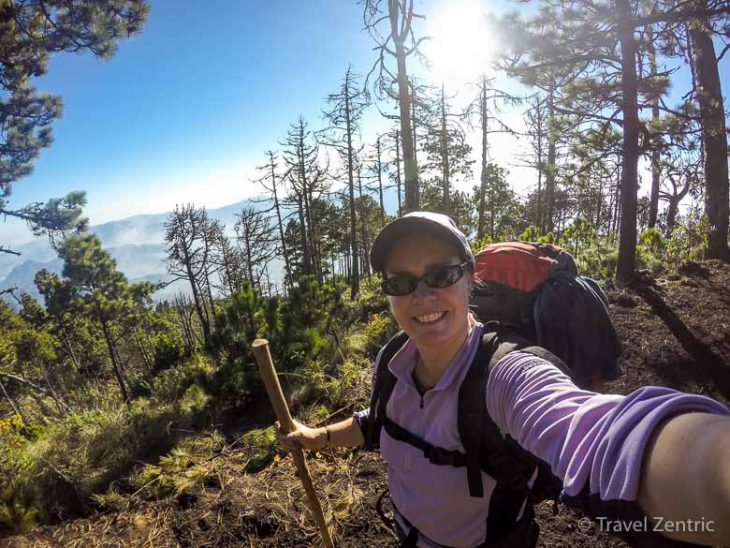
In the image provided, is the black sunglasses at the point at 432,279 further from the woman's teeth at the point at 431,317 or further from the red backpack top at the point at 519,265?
the red backpack top at the point at 519,265

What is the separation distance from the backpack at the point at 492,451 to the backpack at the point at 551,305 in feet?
1.32

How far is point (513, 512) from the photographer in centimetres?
133

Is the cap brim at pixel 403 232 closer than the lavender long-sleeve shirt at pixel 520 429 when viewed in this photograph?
No

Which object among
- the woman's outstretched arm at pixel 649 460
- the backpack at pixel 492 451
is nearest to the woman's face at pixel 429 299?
the backpack at pixel 492 451

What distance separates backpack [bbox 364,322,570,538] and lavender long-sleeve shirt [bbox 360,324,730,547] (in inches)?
1.2

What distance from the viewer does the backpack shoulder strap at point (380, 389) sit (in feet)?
5.23

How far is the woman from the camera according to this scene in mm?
585

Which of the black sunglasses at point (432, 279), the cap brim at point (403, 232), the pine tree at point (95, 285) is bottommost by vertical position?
the pine tree at point (95, 285)

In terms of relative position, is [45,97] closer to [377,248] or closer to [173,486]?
[173,486]

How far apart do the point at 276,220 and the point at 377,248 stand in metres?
28.2

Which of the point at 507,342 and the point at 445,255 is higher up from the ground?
the point at 445,255

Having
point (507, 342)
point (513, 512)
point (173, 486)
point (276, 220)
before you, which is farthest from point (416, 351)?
point (276, 220)

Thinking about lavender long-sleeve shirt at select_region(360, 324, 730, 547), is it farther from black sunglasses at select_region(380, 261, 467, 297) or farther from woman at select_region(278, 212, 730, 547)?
black sunglasses at select_region(380, 261, 467, 297)

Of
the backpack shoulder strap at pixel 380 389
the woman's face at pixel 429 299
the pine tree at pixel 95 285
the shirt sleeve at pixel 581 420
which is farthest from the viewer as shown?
the pine tree at pixel 95 285
